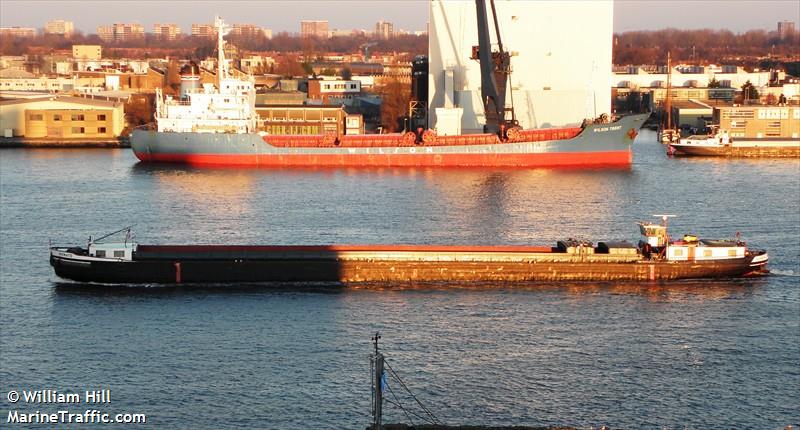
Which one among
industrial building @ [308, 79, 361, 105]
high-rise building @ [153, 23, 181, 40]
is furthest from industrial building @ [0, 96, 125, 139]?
high-rise building @ [153, 23, 181, 40]

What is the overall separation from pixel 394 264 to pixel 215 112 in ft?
54.2

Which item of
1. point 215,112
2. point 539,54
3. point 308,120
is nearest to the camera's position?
point 215,112

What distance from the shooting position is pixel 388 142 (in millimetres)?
29484

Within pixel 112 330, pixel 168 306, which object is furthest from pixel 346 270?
pixel 112 330

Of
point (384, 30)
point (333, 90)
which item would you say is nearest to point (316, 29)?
point (384, 30)

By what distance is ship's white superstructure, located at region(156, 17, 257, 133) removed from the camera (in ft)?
99.1

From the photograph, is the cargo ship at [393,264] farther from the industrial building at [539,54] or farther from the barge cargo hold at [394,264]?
the industrial building at [539,54]

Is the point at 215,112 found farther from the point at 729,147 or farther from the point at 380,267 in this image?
the point at 380,267

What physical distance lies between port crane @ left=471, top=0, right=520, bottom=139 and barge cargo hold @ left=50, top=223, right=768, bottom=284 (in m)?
14.5

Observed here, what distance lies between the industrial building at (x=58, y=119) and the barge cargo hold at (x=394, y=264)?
71.1 feet

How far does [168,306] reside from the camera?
13.7 m

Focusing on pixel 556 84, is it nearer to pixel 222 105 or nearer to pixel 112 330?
pixel 222 105

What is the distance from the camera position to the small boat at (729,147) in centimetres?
3206

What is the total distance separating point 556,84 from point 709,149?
14.5ft
